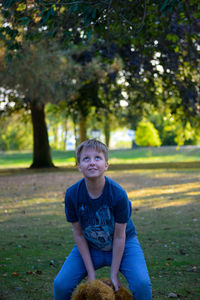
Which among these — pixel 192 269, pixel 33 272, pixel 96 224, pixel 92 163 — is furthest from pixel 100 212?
pixel 192 269

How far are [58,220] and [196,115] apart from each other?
10864mm

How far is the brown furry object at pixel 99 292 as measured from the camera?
114 inches

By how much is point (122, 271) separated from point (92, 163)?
835mm

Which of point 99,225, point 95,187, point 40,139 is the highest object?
point 40,139

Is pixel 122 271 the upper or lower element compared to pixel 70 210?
lower

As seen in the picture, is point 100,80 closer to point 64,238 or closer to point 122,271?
point 64,238

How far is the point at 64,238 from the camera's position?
23.4ft

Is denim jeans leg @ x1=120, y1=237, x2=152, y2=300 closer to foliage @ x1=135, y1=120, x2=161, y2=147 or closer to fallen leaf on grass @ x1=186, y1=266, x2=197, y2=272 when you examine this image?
fallen leaf on grass @ x1=186, y1=266, x2=197, y2=272

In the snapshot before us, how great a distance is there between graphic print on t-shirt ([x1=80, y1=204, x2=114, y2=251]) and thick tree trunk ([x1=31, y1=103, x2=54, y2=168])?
62.1ft

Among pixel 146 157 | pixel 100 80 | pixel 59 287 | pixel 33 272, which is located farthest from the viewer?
pixel 146 157

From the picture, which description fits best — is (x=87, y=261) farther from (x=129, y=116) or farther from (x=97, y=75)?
(x=129, y=116)

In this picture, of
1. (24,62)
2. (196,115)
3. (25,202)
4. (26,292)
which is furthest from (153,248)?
(196,115)

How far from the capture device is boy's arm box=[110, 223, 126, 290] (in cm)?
319

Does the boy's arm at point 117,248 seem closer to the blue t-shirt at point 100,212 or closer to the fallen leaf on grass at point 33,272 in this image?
the blue t-shirt at point 100,212
